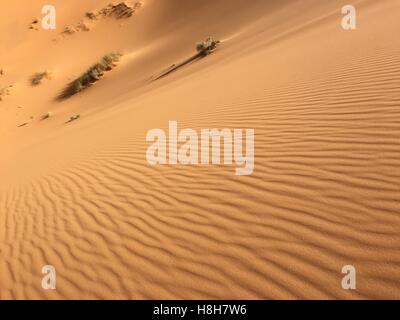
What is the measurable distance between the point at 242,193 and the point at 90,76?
16.0 meters

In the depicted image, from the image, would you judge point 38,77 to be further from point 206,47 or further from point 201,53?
point 206,47

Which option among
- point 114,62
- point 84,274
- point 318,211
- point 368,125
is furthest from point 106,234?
point 114,62

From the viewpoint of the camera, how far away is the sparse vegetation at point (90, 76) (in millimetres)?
17484

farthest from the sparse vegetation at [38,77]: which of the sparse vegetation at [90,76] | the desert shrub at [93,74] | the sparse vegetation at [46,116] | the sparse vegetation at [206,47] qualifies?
the sparse vegetation at [206,47]

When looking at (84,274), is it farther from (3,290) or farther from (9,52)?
(9,52)

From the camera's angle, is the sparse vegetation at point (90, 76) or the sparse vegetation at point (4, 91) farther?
the sparse vegetation at point (4, 91)

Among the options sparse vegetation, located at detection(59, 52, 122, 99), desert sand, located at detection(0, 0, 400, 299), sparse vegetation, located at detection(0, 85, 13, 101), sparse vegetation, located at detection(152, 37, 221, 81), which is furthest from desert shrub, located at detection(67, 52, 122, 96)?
desert sand, located at detection(0, 0, 400, 299)

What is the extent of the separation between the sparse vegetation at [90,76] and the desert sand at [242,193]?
29.5 ft

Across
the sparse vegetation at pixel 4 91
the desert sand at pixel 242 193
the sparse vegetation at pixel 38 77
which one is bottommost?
the desert sand at pixel 242 193

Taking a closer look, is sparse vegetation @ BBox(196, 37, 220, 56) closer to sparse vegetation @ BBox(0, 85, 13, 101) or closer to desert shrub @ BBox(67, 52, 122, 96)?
desert shrub @ BBox(67, 52, 122, 96)

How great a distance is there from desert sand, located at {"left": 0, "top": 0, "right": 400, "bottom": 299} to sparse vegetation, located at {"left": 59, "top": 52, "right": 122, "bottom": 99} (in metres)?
8.98

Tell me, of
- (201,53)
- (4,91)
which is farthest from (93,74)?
(201,53)

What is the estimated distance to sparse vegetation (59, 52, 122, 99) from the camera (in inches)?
688

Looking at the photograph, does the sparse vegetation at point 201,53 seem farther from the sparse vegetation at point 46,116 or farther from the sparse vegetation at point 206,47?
the sparse vegetation at point 46,116
